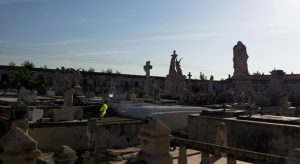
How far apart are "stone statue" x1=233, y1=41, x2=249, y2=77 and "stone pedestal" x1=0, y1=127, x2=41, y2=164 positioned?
29062 mm

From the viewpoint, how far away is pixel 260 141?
10492 mm

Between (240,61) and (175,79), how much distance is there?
755 cm

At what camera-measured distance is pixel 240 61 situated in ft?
102

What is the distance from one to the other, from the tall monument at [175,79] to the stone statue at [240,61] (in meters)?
6.08

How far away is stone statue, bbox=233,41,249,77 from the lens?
102 ft

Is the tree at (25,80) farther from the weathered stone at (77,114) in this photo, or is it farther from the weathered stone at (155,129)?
the weathered stone at (155,129)

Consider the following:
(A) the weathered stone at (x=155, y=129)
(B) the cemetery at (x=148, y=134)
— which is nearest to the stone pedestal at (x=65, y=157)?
(B) the cemetery at (x=148, y=134)

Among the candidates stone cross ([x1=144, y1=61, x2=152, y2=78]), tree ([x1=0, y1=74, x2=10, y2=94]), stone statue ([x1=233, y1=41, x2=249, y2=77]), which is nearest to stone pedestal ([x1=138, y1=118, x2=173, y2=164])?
stone cross ([x1=144, y1=61, x2=152, y2=78])

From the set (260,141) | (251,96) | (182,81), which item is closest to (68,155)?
(260,141)

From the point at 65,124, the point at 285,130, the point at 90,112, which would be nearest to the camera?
the point at 285,130

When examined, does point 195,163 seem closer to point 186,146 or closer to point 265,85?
point 186,146

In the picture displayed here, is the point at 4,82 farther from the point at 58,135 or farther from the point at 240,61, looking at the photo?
the point at 58,135

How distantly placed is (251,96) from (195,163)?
44.3 ft

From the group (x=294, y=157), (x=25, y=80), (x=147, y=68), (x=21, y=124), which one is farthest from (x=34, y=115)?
(x=25, y=80)
